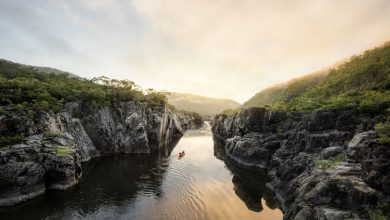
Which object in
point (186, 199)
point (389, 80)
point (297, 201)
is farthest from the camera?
point (389, 80)

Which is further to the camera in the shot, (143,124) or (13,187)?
(143,124)

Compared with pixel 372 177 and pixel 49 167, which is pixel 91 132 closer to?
pixel 49 167

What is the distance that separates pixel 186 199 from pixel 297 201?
15.6 meters

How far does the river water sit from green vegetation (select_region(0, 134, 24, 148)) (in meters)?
8.60

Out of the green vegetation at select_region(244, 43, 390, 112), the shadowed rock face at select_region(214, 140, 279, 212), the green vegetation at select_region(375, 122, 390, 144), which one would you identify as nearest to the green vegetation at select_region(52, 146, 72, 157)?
the shadowed rock face at select_region(214, 140, 279, 212)

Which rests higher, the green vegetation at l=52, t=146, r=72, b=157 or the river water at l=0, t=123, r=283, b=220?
the green vegetation at l=52, t=146, r=72, b=157

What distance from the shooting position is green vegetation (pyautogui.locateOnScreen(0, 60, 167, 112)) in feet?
163

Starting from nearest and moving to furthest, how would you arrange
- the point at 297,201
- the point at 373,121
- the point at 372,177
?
the point at 372,177 < the point at 297,201 < the point at 373,121

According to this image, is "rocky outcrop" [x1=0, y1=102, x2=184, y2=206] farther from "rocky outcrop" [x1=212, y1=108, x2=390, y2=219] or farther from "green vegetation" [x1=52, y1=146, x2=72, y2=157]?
"rocky outcrop" [x1=212, y1=108, x2=390, y2=219]

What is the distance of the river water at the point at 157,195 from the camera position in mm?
33094

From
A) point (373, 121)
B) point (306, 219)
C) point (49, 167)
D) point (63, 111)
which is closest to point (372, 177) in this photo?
point (306, 219)

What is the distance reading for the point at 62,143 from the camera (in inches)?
1748

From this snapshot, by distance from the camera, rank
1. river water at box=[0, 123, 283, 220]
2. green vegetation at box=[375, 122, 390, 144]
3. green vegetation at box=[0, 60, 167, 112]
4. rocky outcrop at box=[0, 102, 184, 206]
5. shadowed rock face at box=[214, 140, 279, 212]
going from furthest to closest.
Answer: green vegetation at box=[0, 60, 167, 112] → shadowed rock face at box=[214, 140, 279, 212] → rocky outcrop at box=[0, 102, 184, 206] → river water at box=[0, 123, 283, 220] → green vegetation at box=[375, 122, 390, 144]

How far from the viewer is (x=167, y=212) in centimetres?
3344
